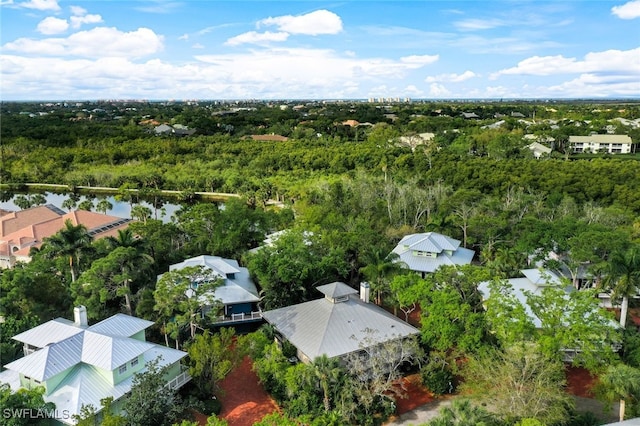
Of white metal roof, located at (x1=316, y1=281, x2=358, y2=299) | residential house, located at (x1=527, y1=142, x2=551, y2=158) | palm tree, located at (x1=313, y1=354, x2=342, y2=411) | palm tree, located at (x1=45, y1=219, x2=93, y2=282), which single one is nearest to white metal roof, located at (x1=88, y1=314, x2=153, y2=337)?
palm tree, located at (x1=45, y1=219, x2=93, y2=282)

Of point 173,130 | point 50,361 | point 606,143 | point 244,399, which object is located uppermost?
point 173,130

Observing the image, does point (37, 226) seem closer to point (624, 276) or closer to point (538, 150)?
point (624, 276)

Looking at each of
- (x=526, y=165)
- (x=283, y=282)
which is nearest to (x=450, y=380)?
(x=283, y=282)

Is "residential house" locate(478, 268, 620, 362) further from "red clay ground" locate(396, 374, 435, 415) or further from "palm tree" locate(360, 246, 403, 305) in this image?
"red clay ground" locate(396, 374, 435, 415)

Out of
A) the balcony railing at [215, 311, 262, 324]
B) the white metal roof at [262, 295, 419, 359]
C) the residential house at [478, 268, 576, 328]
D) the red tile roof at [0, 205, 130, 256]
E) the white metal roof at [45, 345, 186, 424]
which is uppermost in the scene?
the red tile roof at [0, 205, 130, 256]

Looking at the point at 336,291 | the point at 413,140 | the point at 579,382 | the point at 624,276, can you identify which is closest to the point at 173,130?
the point at 413,140

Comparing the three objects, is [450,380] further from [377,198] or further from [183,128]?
[183,128]
